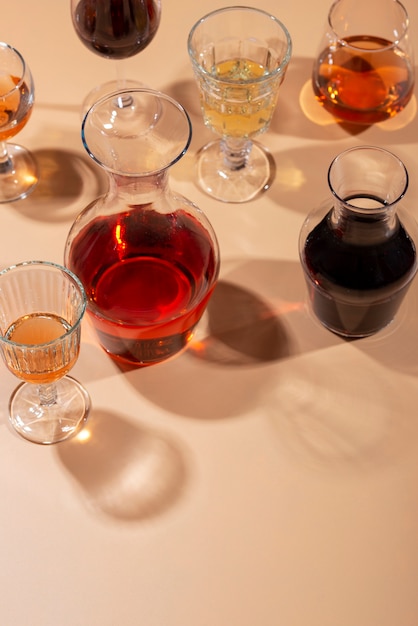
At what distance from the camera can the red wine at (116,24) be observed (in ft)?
3.75

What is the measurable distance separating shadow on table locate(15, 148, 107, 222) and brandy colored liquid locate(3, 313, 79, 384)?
209mm

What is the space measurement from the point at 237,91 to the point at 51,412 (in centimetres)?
44

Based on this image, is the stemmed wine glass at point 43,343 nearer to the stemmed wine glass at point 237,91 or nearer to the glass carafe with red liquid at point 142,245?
the glass carafe with red liquid at point 142,245

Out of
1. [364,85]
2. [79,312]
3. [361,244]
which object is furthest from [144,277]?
[364,85]

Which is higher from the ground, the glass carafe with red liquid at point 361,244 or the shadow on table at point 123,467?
the glass carafe with red liquid at point 361,244

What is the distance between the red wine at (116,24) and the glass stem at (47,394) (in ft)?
1.45

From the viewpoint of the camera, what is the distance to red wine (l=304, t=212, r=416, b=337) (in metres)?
1.01

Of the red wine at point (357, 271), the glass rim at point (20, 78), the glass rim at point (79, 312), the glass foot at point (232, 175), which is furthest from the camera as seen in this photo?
the glass foot at point (232, 175)

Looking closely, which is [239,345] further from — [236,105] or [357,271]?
[236,105]

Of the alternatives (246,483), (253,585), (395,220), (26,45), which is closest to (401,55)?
(395,220)

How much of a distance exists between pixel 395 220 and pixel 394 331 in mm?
155

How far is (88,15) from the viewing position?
1.15 m

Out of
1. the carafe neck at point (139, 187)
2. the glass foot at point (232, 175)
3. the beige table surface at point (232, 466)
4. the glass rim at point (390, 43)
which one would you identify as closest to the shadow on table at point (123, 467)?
the beige table surface at point (232, 466)

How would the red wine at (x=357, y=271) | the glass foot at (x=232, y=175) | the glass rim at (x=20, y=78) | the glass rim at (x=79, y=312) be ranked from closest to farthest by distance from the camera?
the glass rim at (x=79, y=312)
the red wine at (x=357, y=271)
the glass rim at (x=20, y=78)
the glass foot at (x=232, y=175)
